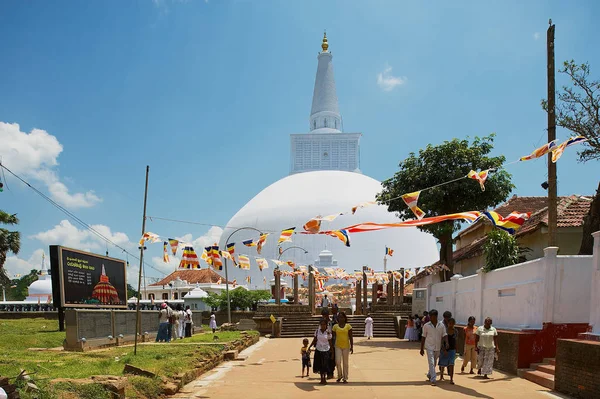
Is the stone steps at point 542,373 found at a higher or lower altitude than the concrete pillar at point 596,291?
lower

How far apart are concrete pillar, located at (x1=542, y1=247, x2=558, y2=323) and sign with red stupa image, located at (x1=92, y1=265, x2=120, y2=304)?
18.2m

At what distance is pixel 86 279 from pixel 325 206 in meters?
39.8

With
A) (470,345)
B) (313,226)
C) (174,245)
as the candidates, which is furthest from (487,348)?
(174,245)

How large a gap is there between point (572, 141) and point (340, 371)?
6603 mm

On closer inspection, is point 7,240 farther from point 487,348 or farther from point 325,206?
point 325,206

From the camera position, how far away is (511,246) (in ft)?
62.2

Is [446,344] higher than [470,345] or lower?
higher

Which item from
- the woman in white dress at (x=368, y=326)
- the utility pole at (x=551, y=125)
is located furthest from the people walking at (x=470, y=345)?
the woman in white dress at (x=368, y=326)

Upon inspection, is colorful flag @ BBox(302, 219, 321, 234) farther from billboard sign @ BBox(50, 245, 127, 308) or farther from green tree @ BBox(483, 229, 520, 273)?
billboard sign @ BBox(50, 245, 127, 308)

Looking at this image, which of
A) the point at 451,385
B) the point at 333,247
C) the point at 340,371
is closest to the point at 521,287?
the point at 451,385

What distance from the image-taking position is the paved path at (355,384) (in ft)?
34.4

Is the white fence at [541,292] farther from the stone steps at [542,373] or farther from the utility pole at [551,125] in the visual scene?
the utility pole at [551,125]

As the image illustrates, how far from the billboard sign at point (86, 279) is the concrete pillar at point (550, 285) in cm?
1685

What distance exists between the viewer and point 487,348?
12867mm
